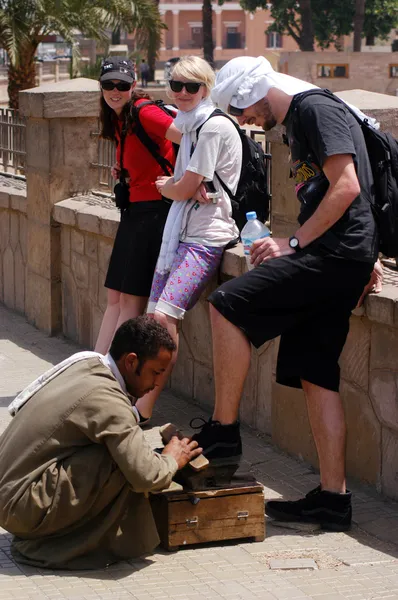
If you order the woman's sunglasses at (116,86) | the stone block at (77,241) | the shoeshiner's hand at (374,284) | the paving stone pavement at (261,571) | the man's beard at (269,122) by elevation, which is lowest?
the paving stone pavement at (261,571)

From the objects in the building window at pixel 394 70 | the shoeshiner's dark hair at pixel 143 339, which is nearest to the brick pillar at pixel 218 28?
the building window at pixel 394 70

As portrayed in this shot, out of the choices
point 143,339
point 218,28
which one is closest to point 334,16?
point 218,28

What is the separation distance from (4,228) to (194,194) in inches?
185

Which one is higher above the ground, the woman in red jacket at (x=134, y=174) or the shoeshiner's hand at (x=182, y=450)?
the woman in red jacket at (x=134, y=174)

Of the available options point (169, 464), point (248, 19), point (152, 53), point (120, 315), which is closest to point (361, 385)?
point (169, 464)

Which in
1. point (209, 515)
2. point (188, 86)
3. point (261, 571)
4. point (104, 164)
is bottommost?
point (261, 571)

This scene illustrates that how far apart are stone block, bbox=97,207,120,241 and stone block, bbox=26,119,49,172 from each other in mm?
1024

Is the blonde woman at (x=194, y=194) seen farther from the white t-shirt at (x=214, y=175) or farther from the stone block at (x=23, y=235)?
the stone block at (x=23, y=235)

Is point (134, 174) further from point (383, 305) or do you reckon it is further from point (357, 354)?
point (383, 305)

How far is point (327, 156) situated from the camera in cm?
478

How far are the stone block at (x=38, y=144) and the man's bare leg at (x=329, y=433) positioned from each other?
448 cm

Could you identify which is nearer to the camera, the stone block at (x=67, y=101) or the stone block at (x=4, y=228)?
the stone block at (x=67, y=101)

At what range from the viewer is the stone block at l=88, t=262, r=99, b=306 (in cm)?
860

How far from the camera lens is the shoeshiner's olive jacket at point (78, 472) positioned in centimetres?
441
